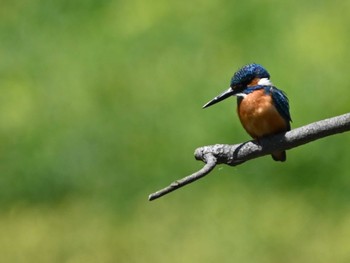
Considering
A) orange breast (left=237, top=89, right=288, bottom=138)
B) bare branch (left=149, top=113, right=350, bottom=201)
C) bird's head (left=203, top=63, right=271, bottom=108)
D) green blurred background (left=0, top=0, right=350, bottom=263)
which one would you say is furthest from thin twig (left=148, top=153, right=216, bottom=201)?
green blurred background (left=0, top=0, right=350, bottom=263)

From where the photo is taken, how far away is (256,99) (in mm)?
3396

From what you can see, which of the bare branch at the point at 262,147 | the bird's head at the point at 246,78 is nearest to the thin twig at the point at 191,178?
the bare branch at the point at 262,147

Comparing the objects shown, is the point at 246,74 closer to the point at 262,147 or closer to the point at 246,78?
the point at 246,78

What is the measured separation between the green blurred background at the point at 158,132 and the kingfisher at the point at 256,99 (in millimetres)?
1656

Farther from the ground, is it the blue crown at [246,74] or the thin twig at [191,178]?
the blue crown at [246,74]

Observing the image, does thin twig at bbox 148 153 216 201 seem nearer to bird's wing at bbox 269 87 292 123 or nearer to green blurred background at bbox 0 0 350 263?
bird's wing at bbox 269 87 292 123

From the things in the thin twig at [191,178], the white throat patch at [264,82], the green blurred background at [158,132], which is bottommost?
the green blurred background at [158,132]

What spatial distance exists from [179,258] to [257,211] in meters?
0.53

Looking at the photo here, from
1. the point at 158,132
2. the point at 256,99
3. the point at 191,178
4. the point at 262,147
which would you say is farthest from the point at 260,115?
the point at 158,132

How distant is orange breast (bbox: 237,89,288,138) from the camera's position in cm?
327

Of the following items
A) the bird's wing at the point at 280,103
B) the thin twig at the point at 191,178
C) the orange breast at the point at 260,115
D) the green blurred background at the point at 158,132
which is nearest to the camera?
the thin twig at the point at 191,178

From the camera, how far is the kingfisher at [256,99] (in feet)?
10.9

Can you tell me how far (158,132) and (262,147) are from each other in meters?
3.33

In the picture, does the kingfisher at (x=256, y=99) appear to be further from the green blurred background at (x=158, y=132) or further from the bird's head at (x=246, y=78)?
the green blurred background at (x=158, y=132)
